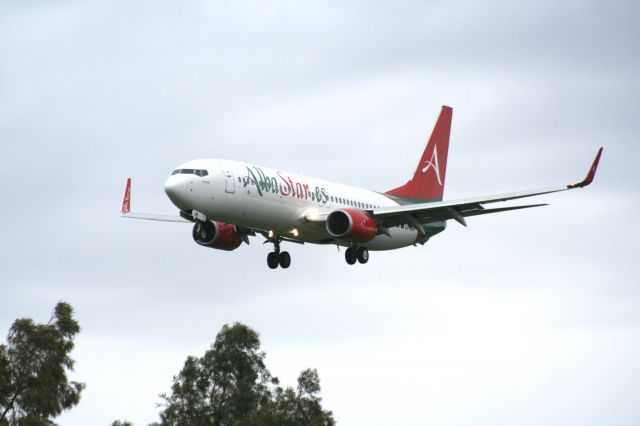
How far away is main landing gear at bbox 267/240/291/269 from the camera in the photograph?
79.2 m

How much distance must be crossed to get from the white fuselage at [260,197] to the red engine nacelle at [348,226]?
2.08ft

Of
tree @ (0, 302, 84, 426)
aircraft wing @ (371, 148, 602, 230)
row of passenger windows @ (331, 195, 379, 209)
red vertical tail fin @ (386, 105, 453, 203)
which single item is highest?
red vertical tail fin @ (386, 105, 453, 203)

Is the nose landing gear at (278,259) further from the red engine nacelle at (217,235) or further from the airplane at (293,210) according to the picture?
the red engine nacelle at (217,235)

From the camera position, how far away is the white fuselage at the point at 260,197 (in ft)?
229

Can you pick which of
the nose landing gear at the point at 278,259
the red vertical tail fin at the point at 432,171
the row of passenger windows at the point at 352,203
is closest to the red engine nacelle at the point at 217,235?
the nose landing gear at the point at 278,259

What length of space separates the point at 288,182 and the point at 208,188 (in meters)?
5.68

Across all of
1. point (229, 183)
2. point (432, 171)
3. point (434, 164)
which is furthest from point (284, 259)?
point (434, 164)

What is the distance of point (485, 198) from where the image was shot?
7375cm

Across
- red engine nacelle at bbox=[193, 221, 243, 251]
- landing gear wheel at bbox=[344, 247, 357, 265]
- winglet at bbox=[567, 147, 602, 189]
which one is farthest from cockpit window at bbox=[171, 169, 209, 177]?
winglet at bbox=[567, 147, 602, 189]

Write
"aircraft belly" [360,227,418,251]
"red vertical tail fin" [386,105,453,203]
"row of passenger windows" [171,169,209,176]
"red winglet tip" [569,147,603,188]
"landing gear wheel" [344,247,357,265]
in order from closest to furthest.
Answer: "red winglet tip" [569,147,603,188] → "row of passenger windows" [171,169,209,176] → "landing gear wheel" [344,247,357,265] → "aircraft belly" [360,227,418,251] → "red vertical tail fin" [386,105,453,203]

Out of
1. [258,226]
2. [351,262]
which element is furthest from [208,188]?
[351,262]

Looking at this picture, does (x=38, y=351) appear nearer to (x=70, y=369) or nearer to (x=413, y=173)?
(x=70, y=369)

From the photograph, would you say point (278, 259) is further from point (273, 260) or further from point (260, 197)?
point (260, 197)

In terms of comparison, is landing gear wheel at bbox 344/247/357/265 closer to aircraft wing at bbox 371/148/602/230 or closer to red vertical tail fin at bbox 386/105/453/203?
aircraft wing at bbox 371/148/602/230
